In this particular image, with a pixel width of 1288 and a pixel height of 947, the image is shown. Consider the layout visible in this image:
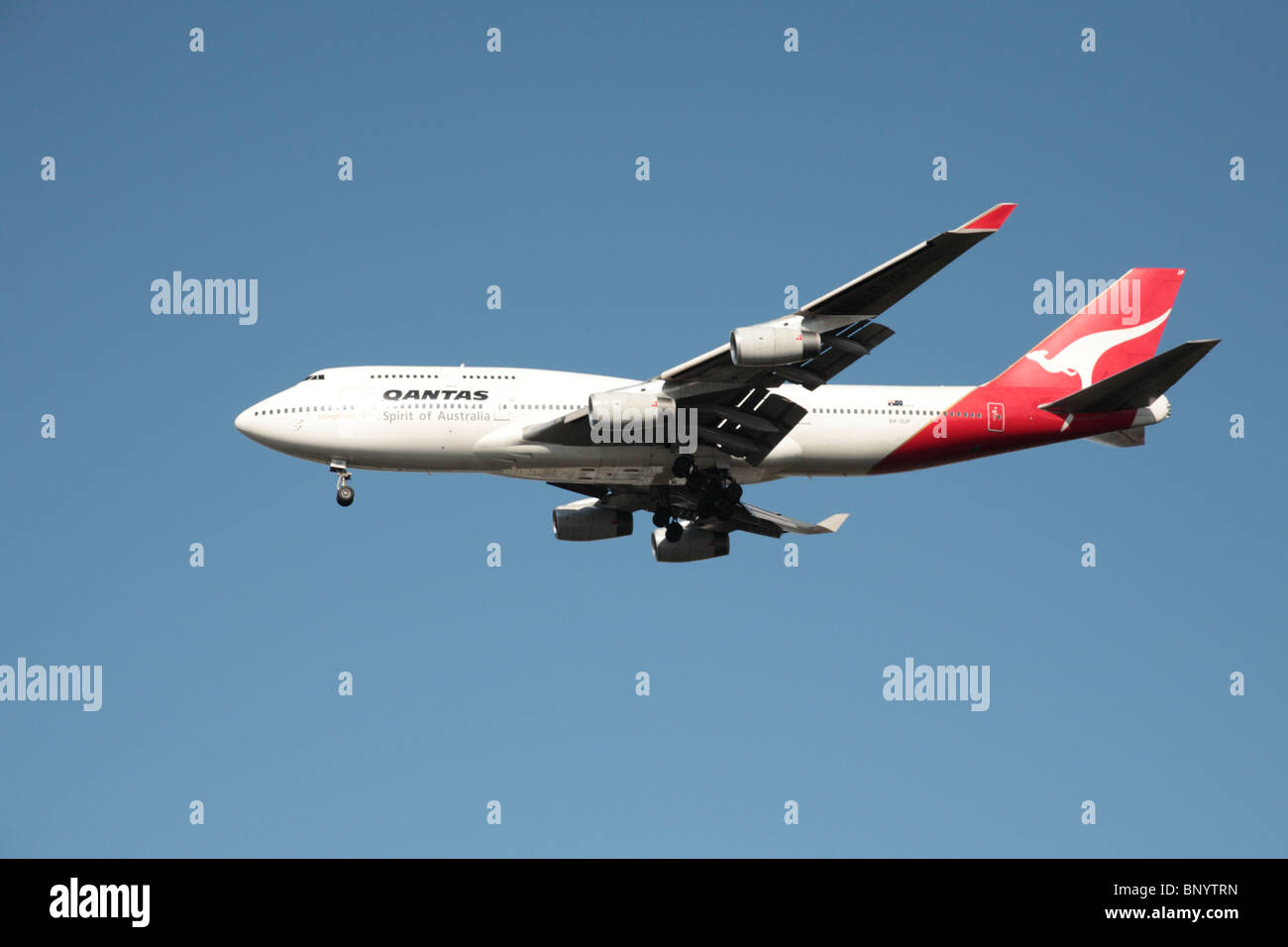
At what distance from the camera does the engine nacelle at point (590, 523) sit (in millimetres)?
48344

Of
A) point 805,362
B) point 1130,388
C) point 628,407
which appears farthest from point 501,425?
point 1130,388

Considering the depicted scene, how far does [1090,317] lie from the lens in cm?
4881

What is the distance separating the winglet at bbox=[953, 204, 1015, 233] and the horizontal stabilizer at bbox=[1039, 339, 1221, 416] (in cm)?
925

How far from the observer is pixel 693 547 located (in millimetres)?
47781

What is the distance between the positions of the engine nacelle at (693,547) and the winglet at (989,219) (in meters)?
16.2

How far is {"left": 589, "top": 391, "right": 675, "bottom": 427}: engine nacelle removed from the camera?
135 ft

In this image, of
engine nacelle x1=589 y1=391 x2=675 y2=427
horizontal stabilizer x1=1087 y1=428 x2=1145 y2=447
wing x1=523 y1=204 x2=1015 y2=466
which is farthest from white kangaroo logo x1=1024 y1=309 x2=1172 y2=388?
engine nacelle x1=589 y1=391 x2=675 y2=427

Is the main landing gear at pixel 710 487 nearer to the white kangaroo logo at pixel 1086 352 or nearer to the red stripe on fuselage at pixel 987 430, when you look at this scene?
the red stripe on fuselage at pixel 987 430

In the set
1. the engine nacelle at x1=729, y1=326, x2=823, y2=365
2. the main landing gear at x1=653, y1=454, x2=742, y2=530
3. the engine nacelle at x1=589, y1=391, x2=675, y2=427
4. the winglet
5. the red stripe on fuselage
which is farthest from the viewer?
the red stripe on fuselage

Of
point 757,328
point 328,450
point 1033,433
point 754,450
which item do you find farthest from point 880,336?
point 328,450

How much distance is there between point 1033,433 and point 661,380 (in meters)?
12.4

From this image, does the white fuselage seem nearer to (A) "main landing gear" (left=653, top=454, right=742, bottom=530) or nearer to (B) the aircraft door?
(A) "main landing gear" (left=653, top=454, right=742, bottom=530)

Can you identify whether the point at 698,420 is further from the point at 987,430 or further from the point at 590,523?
the point at 987,430

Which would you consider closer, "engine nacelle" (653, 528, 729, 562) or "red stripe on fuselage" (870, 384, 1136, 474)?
"red stripe on fuselage" (870, 384, 1136, 474)
